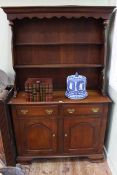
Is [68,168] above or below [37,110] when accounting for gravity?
below

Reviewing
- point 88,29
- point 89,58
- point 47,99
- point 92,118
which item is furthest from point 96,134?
point 88,29

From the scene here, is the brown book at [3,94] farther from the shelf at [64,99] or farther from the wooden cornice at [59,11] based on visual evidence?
the wooden cornice at [59,11]

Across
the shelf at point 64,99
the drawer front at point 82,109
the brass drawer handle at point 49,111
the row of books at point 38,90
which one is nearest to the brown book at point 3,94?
the shelf at point 64,99

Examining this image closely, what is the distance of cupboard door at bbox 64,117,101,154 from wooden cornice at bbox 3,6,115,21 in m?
1.09

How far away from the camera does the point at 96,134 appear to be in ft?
6.88

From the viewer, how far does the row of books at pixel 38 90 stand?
193 centimetres

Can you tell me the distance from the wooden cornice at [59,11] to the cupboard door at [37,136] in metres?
1.09

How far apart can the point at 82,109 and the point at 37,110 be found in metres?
0.48

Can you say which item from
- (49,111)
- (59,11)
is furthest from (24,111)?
(59,11)

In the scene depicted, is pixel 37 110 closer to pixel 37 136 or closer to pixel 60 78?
pixel 37 136

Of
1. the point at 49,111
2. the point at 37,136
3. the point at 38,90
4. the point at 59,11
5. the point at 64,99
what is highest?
the point at 59,11

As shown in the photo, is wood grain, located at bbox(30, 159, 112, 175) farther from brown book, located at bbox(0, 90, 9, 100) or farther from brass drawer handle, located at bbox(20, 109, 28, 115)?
brown book, located at bbox(0, 90, 9, 100)

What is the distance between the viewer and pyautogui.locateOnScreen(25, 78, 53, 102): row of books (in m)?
1.93

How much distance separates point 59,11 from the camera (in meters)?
1.84
